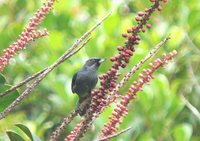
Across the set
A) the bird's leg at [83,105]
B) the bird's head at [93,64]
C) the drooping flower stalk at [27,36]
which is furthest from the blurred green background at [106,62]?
the drooping flower stalk at [27,36]

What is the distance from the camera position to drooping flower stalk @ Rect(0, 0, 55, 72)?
3.65 feet

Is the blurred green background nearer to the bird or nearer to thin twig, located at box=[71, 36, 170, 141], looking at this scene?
the bird

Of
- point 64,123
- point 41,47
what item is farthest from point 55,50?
point 64,123

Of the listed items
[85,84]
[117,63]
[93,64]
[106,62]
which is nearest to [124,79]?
[117,63]

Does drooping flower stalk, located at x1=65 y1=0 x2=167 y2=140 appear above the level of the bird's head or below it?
below

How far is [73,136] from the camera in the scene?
3.56ft

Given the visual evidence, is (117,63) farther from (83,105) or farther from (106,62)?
(106,62)

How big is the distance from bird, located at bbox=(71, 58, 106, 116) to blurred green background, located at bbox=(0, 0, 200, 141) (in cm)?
167

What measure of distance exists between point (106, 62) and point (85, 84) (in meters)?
2.22

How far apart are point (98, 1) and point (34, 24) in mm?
3089

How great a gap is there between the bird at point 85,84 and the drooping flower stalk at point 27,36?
0.53 ft

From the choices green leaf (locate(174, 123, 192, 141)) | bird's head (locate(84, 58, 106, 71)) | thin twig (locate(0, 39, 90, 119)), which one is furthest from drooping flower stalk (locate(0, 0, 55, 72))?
green leaf (locate(174, 123, 192, 141))

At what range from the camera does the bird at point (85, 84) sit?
1.25m

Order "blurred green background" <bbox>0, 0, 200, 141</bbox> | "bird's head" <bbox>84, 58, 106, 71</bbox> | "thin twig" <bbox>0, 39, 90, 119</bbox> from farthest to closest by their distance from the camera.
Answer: "blurred green background" <bbox>0, 0, 200, 141</bbox> → "bird's head" <bbox>84, 58, 106, 71</bbox> → "thin twig" <bbox>0, 39, 90, 119</bbox>
